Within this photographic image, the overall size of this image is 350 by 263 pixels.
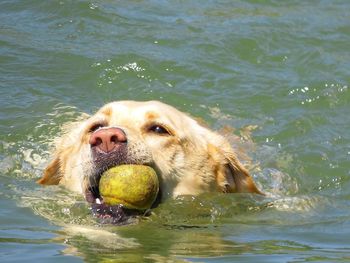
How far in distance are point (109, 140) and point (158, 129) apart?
75 cm

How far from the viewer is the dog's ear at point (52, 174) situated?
21.7ft

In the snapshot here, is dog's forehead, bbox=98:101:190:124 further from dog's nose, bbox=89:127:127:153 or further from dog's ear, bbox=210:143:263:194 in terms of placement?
dog's nose, bbox=89:127:127:153

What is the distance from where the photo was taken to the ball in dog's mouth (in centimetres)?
508

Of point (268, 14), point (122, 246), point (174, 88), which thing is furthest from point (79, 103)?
point (122, 246)

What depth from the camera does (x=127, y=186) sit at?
5.08m

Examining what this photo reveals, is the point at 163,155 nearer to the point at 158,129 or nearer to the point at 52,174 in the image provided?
the point at 158,129

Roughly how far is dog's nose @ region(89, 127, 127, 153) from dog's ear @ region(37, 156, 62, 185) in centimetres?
136

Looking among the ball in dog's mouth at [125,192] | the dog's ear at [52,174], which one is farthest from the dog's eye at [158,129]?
the dog's ear at [52,174]

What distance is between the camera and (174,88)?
9234 millimetres

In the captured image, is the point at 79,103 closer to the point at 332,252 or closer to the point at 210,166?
the point at 210,166

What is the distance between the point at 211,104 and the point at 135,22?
2.48 m

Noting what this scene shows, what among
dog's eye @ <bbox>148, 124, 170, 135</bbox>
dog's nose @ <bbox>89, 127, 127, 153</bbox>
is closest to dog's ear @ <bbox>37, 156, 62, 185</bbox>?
dog's eye @ <bbox>148, 124, 170, 135</bbox>

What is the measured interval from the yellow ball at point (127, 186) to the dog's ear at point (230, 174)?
1179 mm

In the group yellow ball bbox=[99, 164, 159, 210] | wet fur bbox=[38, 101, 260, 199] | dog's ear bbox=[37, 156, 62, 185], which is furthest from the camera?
dog's ear bbox=[37, 156, 62, 185]
